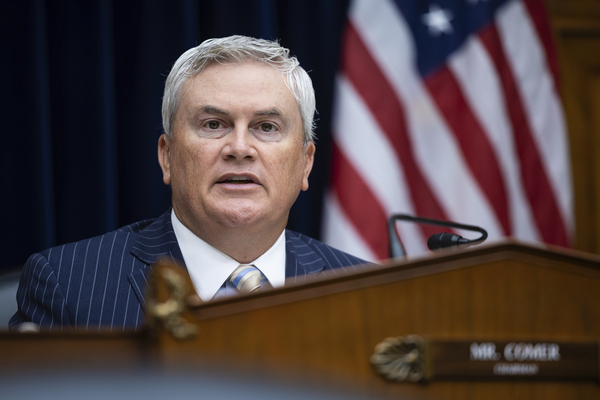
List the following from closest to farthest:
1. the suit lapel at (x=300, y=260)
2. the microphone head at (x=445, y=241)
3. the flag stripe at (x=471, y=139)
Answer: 1. the microphone head at (x=445, y=241)
2. the suit lapel at (x=300, y=260)
3. the flag stripe at (x=471, y=139)

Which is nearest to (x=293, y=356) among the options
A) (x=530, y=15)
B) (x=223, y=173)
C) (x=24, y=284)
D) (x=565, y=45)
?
(x=223, y=173)

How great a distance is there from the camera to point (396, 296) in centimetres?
50

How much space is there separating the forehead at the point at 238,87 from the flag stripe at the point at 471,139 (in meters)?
1.01

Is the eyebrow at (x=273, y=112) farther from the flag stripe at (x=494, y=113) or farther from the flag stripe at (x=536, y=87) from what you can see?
the flag stripe at (x=536, y=87)

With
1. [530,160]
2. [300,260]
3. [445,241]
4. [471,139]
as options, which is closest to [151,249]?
[300,260]

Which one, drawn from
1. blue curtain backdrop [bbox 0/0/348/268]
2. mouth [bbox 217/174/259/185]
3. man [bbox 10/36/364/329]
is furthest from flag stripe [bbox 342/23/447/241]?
mouth [bbox 217/174/259/185]

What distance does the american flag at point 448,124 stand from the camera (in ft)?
7.11

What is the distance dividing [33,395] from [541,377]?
0.41 m

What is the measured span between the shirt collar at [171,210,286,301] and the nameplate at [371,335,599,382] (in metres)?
0.88

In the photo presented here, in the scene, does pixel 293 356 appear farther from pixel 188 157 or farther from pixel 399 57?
pixel 399 57

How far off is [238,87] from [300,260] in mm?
467

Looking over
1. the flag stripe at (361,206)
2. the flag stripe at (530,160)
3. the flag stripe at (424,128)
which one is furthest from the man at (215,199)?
the flag stripe at (530,160)

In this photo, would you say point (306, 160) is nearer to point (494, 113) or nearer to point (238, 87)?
point (238, 87)

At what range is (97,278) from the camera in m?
1.30
